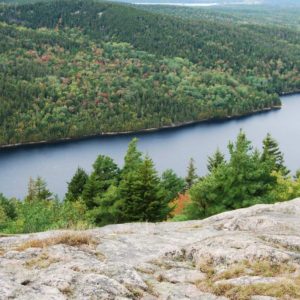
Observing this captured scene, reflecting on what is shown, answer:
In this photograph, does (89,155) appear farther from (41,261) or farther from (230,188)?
→ (41,261)

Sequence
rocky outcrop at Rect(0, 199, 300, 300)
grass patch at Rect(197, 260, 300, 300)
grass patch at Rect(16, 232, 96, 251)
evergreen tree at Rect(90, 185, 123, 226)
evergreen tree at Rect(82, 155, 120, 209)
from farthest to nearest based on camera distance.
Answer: evergreen tree at Rect(82, 155, 120, 209), evergreen tree at Rect(90, 185, 123, 226), grass patch at Rect(16, 232, 96, 251), grass patch at Rect(197, 260, 300, 300), rocky outcrop at Rect(0, 199, 300, 300)

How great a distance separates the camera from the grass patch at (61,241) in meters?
14.3

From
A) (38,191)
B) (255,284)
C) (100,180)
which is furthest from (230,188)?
(38,191)

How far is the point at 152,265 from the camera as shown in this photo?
14.0 meters

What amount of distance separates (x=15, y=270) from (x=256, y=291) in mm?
5835

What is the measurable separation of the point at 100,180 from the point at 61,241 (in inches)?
2163

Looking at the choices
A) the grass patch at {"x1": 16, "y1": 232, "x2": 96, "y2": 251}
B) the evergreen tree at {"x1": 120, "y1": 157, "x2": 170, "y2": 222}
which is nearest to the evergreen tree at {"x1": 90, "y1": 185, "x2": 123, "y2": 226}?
the evergreen tree at {"x1": 120, "y1": 157, "x2": 170, "y2": 222}

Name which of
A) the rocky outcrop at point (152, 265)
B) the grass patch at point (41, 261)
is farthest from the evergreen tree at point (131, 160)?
the grass patch at point (41, 261)

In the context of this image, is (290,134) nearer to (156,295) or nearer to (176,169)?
(176,169)

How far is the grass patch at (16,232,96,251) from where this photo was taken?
1430 cm

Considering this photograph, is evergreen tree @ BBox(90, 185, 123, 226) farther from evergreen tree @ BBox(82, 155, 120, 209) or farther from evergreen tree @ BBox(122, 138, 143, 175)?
evergreen tree @ BBox(122, 138, 143, 175)

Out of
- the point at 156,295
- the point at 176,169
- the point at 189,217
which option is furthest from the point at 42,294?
the point at 176,169

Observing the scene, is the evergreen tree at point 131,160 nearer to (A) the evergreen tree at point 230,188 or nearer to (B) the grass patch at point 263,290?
(A) the evergreen tree at point 230,188

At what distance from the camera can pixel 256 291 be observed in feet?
39.2
